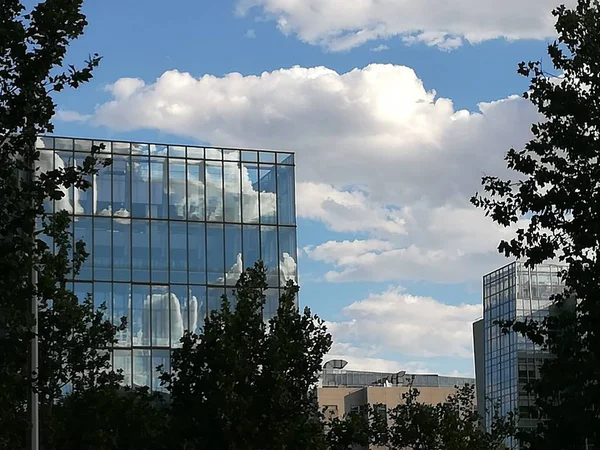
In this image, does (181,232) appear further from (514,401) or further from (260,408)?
(514,401)

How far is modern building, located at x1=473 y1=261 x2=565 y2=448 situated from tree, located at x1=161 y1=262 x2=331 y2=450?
221 feet

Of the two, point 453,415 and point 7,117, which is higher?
point 7,117

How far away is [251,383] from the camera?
2978 centimetres

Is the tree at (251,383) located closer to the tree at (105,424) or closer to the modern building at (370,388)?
the tree at (105,424)

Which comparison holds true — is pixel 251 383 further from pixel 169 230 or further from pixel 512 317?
pixel 512 317

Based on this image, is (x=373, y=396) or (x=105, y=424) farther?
(x=373, y=396)

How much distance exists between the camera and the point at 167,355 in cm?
4794

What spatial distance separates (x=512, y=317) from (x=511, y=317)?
2021 millimetres

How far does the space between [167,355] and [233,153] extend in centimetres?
867

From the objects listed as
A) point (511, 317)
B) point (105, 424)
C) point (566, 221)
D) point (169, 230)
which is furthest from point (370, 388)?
point (566, 221)

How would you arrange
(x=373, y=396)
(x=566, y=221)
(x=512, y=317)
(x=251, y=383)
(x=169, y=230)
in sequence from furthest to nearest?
1. (x=373, y=396)
2. (x=512, y=317)
3. (x=169, y=230)
4. (x=251, y=383)
5. (x=566, y=221)

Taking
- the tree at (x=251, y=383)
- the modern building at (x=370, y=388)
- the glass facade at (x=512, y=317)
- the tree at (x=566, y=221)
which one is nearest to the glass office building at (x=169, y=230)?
the tree at (x=251, y=383)

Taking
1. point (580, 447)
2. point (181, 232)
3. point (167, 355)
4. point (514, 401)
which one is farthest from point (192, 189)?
point (514, 401)

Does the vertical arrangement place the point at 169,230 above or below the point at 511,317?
below
